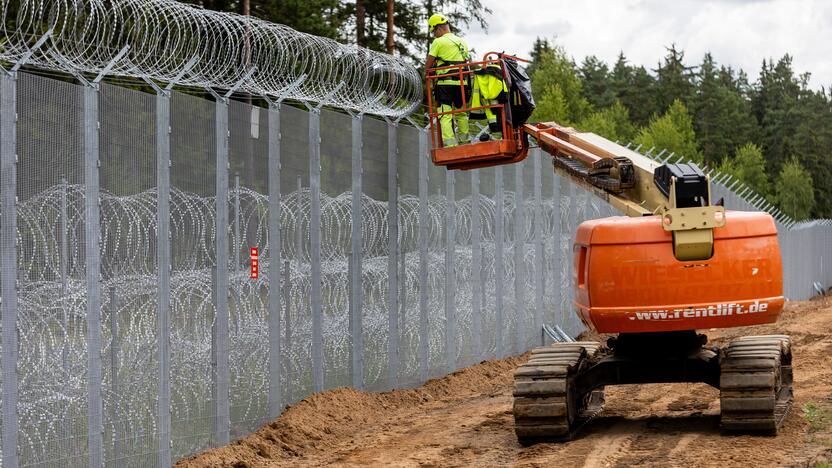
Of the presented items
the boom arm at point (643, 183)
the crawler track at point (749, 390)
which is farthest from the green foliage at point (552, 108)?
the crawler track at point (749, 390)

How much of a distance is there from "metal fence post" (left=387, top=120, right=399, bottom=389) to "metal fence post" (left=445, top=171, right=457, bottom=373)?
1.52m

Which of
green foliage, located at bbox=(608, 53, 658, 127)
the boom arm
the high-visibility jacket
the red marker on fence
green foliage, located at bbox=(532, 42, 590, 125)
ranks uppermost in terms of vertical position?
green foliage, located at bbox=(608, 53, 658, 127)

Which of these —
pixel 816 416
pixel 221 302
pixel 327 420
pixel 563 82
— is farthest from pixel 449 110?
pixel 563 82

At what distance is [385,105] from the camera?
Answer: 43.9 ft

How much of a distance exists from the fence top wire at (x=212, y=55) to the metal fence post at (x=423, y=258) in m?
0.74

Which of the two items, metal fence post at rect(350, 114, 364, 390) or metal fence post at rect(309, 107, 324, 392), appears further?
metal fence post at rect(350, 114, 364, 390)

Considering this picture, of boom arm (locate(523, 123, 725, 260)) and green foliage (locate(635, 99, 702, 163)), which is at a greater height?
green foliage (locate(635, 99, 702, 163))

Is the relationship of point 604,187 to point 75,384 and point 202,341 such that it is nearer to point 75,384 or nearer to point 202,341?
point 202,341

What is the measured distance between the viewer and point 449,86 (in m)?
12.3

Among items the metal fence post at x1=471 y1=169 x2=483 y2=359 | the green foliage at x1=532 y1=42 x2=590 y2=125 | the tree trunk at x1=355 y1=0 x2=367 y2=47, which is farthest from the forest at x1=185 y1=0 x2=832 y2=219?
the metal fence post at x1=471 y1=169 x2=483 y2=359

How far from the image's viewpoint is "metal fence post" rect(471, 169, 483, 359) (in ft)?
51.2

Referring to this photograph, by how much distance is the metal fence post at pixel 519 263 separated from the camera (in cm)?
1725

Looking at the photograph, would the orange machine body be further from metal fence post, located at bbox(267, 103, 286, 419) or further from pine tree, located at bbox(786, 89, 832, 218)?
pine tree, located at bbox(786, 89, 832, 218)

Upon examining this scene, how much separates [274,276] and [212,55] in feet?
6.26
